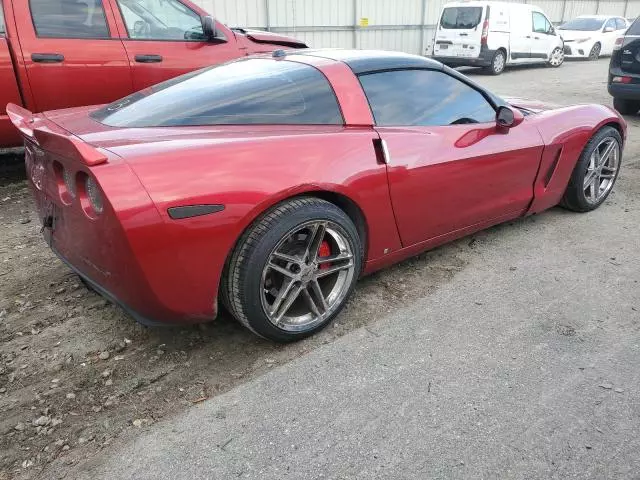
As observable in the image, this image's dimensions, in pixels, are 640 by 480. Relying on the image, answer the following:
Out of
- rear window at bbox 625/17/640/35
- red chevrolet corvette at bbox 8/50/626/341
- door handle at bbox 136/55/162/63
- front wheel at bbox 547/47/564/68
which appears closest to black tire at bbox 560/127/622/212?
red chevrolet corvette at bbox 8/50/626/341

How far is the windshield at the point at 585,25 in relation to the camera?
18.6m

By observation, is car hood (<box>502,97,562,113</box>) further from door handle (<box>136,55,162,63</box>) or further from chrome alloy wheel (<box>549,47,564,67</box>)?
chrome alloy wheel (<box>549,47,564,67</box>)

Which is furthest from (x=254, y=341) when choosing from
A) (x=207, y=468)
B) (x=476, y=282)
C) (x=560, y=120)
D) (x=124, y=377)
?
(x=560, y=120)

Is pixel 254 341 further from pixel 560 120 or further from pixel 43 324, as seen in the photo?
pixel 560 120

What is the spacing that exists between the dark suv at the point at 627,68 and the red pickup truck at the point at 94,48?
5.77 m

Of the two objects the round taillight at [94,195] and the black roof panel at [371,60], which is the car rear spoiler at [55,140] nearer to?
the round taillight at [94,195]

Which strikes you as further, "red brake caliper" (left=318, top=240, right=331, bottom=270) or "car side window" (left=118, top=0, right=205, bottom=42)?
"car side window" (left=118, top=0, right=205, bottom=42)

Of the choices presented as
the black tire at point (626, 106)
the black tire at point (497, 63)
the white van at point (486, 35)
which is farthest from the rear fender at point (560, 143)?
the black tire at point (497, 63)

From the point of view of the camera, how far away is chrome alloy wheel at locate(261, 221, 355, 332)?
262cm

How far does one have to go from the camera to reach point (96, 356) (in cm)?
Result: 266

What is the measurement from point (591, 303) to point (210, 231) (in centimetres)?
219

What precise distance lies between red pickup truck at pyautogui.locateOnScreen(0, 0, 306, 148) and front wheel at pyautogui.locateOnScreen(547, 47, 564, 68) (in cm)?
1339

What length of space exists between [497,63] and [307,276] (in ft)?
43.7

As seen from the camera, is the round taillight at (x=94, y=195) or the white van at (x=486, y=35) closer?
the round taillight at (x=94, y=195)
